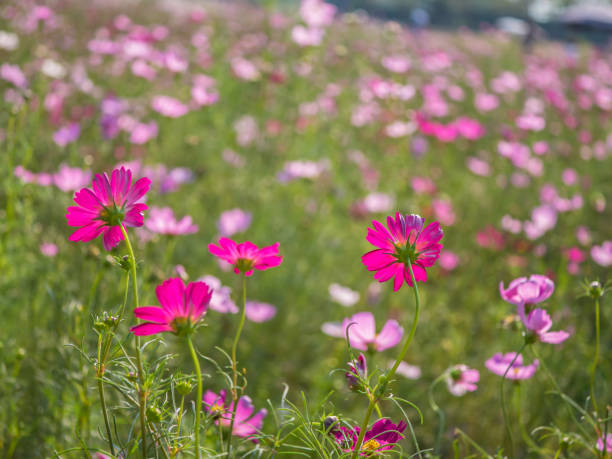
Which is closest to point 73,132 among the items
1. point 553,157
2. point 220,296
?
point 220,296

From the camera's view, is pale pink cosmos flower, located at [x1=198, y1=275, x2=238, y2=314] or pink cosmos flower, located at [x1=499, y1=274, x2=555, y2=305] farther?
pale pink cosmos flower, located at [x1=198, y1=275, x2=238, y2=314]

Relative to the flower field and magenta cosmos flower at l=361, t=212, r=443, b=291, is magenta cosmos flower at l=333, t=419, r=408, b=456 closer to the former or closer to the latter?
the flower field

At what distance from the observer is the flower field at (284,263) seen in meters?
0.57

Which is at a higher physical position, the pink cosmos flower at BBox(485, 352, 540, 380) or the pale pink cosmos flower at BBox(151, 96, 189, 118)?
the pink cosmos flower at BBox(485, 352, 540, 380)

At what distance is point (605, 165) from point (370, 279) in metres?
2.07

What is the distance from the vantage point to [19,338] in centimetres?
116

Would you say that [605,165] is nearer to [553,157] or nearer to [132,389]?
[553,157]

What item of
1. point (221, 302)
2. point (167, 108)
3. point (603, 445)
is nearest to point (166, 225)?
point (221, 302)

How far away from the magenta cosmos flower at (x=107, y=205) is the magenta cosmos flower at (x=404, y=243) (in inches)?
9.1

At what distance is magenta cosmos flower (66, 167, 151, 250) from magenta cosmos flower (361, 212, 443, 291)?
0.23 metres

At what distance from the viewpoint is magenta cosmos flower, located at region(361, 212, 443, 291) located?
1.73 feet

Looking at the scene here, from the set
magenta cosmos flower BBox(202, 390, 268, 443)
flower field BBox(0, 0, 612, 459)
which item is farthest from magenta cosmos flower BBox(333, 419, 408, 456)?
Result: magenta cosmos flower BBox(202, 390, 268, 443)

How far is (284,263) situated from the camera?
190cm

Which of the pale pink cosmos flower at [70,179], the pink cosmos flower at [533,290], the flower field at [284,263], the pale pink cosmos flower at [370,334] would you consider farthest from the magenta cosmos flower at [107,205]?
the pale pink cosmos flower at [70,179]
